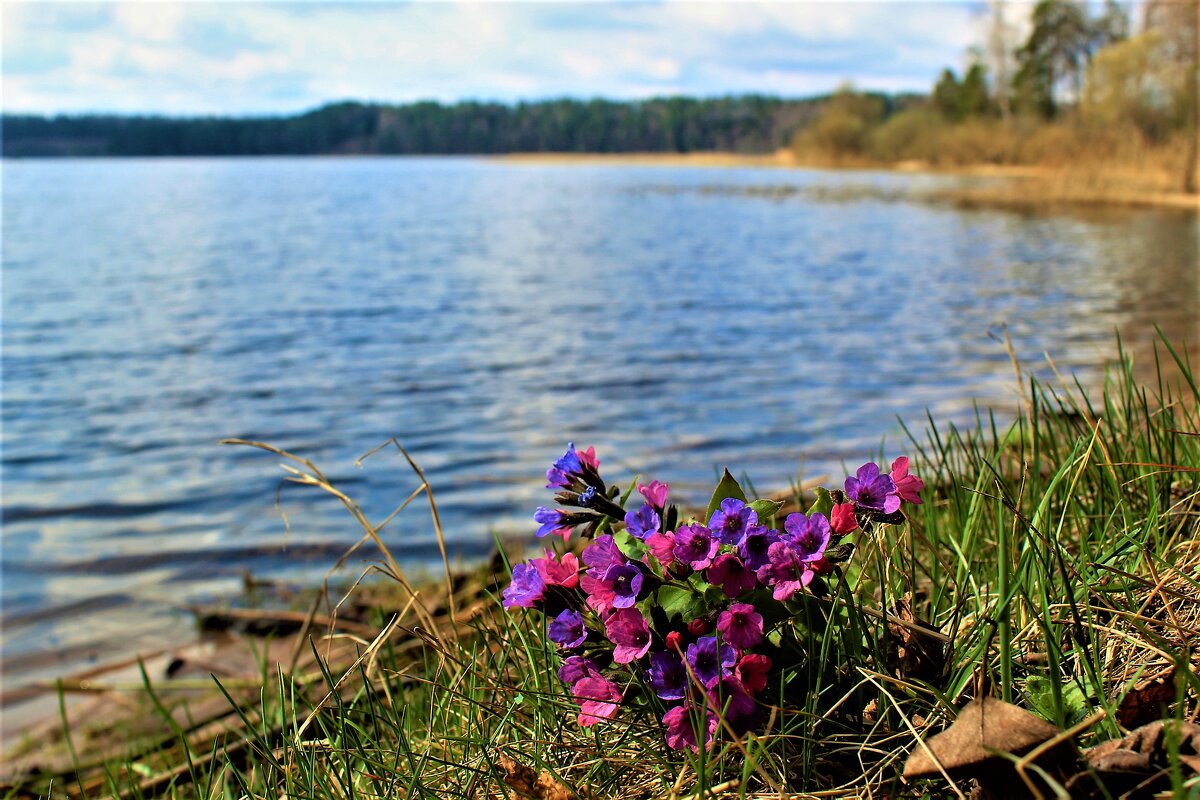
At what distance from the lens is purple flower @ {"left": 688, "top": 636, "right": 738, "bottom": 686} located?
143 cm

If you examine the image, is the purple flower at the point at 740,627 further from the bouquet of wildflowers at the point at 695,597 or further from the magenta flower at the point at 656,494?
the magenta flower at the point at 656,494

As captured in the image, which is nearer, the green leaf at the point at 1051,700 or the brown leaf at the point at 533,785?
the green leaf at the point at 1051,700

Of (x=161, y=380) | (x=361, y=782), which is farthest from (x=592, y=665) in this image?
(x=161, y=380)

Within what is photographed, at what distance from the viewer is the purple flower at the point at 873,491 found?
149 cm

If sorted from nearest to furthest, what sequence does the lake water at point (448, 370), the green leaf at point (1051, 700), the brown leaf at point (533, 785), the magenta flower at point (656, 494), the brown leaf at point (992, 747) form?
the brown leaf at point (992, 747) < the green leaf at point (1051, 700) < the brown leaf at point (533, 785) < the magenta flower at point (656, 494) < the lake water at point (448, 370)

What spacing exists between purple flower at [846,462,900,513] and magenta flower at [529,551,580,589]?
1.51 feet

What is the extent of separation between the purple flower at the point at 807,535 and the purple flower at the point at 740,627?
0.12 metres

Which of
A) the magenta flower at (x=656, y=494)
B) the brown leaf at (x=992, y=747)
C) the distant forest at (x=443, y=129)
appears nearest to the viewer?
the brown leaf at (x=992, y=747)

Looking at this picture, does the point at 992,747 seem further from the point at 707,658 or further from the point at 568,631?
the point at 568,631

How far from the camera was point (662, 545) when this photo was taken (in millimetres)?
1454

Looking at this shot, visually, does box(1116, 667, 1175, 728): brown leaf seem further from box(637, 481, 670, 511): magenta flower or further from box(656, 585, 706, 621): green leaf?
box(637, 481, 670, 511): magenta flower

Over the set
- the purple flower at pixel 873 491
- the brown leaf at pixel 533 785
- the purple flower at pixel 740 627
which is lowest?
the brown leaf at pixel 533 785

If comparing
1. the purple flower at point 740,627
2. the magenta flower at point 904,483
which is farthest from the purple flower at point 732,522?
the magenta flower at point 904,483

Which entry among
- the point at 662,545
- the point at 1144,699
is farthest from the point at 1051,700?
the point at 662,545
